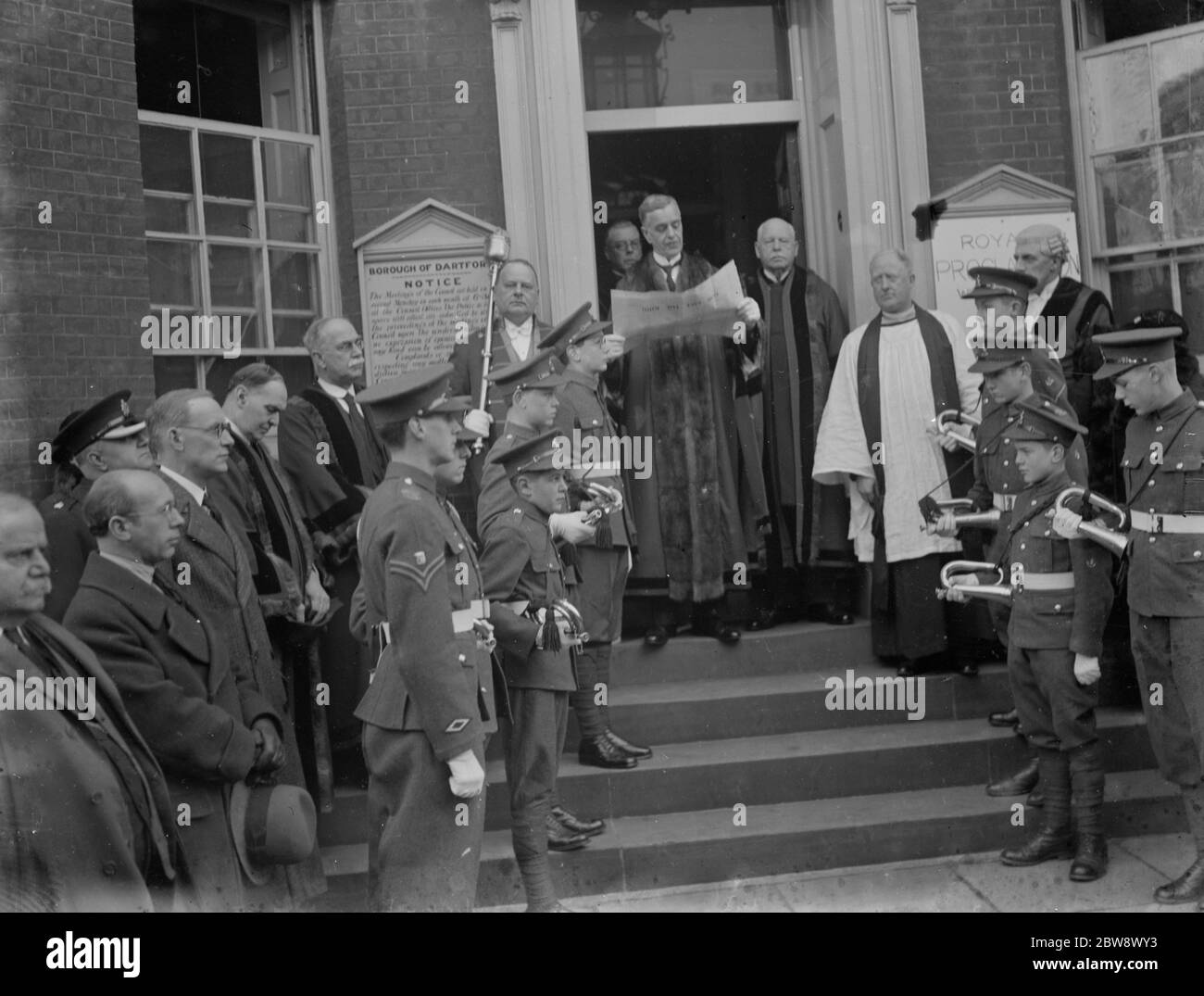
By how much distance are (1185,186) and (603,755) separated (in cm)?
458

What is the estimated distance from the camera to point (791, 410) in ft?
25.0

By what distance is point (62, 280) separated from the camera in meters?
6.44

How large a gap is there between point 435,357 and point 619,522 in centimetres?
169

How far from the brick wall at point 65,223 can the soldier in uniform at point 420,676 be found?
226cm

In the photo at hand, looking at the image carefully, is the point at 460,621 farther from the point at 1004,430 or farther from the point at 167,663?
the point at 1004,430

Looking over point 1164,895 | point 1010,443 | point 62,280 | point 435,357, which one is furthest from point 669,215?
point 1164,895

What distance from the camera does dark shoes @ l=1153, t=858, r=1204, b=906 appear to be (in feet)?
18.1

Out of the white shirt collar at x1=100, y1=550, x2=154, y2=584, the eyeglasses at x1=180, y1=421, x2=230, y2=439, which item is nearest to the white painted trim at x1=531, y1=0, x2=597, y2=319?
the eyeglasses at x1=180, y1=421, x2=230, y2=439

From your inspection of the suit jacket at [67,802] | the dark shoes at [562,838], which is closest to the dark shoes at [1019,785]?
the dark shoes at [562,838]

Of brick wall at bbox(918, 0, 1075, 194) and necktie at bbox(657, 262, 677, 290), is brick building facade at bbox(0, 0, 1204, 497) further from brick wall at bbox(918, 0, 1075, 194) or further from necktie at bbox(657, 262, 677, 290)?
necktie at bbox(657, 262, 677, 290)

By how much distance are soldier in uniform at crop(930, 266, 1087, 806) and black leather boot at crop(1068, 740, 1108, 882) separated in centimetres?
Result: 29

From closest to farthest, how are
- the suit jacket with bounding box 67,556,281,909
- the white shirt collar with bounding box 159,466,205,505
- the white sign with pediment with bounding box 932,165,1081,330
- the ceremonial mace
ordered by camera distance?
the suit jacket with bounding box 67,556,281,909
the white shirt collar with bounding box 159,466,205,505
the ceremonial mace
the white sign with pediment with bounding box 932,165,1081,330

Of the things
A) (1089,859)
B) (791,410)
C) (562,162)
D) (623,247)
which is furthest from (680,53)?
(1089,859)
